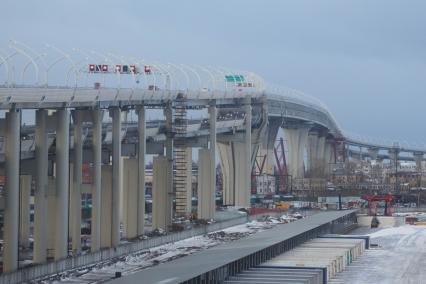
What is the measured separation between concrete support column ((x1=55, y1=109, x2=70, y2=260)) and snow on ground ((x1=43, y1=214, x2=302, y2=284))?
3330 mm

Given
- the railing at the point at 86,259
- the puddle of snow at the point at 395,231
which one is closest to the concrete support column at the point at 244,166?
the puddle of snow at the point at 395,231

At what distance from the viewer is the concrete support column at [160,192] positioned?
237 ft

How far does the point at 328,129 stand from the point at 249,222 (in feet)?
245

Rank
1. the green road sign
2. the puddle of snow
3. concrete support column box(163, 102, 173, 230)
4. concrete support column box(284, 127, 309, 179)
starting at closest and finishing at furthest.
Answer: concrete support column box(163, 102, 173, 230) → the puddle of snow → the green road sign → concrete support column box(284, 127, 309, 179)

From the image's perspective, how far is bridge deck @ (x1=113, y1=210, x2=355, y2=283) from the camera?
37062 mm

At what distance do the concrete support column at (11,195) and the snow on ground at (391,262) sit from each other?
46.1 feet

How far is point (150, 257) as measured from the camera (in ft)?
161

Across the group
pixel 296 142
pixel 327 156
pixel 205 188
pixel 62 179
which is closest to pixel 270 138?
pixel 296 142

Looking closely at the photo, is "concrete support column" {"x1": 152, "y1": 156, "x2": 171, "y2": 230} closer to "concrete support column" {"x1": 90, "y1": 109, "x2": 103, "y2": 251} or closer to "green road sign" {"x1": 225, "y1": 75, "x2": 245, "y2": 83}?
"concrete support column" {"x1": 90, "y1": 109, "x2": 103, "y2": 251}

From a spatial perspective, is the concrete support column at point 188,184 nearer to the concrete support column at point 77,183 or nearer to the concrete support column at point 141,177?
the concrete support column at point 141,177

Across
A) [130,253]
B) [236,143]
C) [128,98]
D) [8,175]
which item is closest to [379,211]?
[236,143]

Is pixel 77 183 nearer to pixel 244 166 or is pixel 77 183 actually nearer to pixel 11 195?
pixel 11 195

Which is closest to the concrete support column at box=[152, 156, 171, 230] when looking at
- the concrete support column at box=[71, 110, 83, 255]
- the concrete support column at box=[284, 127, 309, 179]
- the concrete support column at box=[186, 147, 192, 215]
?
the concrete support column at box=[186, 147, 192, 215]

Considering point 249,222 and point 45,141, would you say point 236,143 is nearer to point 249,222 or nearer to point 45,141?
point 249,222
